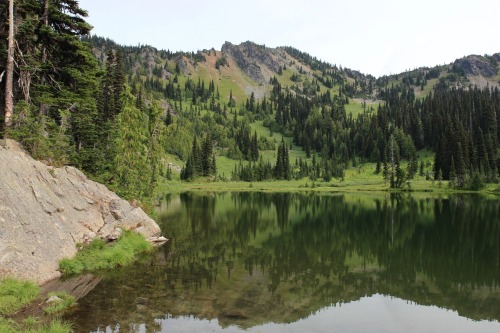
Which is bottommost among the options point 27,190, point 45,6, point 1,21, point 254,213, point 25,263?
point 254,213

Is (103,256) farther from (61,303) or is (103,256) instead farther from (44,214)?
(61,303)

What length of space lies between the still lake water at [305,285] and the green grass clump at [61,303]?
60 cm

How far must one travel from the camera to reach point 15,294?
59.4 ft

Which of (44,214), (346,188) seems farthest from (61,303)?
(346,188)

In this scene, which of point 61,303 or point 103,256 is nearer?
point 61,303

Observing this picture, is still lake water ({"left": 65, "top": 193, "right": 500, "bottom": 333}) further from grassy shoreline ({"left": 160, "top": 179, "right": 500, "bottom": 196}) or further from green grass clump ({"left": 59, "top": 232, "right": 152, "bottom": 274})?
grassy shoreline ({"left": 160, "top": 179, "right": 500, "bottom": 196})

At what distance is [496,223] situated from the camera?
52062 millimetres

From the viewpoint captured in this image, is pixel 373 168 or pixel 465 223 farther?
pixel 373 168

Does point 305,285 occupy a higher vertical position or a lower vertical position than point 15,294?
lower

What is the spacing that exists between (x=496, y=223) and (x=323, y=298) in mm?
42375

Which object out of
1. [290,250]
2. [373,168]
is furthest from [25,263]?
[373,168]

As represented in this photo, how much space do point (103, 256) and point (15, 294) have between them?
9234 millimetres

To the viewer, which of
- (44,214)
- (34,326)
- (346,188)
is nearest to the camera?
(34,326)

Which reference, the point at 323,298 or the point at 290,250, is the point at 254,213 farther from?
the point at 323,298
